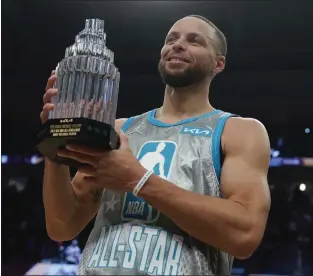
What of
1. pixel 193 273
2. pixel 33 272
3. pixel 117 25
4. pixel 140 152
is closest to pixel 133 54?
pixel 117 25

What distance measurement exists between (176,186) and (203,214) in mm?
66

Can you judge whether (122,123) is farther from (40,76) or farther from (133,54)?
(40,76)

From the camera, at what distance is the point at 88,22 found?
1092 mm

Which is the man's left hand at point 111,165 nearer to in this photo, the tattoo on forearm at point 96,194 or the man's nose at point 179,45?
the tattoo on forearm at point 96,194

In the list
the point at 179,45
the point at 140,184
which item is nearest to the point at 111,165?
the point at 140,184

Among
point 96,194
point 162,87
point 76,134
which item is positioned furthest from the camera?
point 162,87

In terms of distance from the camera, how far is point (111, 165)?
857mm

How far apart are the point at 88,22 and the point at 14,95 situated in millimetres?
2113

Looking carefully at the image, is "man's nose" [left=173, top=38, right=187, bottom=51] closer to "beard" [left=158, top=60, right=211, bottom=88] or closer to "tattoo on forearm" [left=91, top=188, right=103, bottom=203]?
"beard" [left=158, top=60, right=211, bottom=88]

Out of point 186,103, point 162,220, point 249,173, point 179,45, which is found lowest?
point 162,220

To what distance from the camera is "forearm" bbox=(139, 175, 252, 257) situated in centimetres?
88

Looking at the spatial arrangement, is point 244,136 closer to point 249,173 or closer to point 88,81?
point 249,173

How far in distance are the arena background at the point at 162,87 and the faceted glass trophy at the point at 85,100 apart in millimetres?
1512

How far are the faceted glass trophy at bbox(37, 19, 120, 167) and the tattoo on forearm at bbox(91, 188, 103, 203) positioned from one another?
0.18 m
